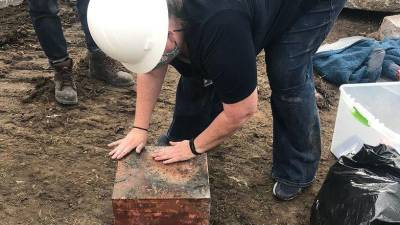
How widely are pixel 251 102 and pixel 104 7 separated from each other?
2.26ft

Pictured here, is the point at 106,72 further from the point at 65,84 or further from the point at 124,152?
the point at 124,152

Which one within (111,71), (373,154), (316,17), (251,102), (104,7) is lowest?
(111,71)

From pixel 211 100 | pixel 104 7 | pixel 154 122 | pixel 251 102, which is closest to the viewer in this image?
pixel 104 7

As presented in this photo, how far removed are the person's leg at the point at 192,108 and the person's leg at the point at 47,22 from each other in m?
1.01

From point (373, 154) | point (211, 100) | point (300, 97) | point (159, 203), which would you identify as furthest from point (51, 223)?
point (373, 154)

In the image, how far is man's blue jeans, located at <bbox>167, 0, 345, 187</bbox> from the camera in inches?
89.1

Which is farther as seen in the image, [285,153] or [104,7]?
[285,153]

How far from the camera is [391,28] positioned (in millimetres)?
4617

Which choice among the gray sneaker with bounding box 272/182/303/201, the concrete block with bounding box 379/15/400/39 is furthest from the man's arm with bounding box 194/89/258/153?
the concrete block with bounding box 379/15/400/39

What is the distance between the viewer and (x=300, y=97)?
7.89 feet

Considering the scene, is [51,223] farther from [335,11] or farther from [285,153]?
[335,11]

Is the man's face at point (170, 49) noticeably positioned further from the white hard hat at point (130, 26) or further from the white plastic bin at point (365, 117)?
the white plastic bin at point (365, 117)

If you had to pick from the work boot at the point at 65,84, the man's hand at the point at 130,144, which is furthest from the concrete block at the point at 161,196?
the work boot at the point at 65,84

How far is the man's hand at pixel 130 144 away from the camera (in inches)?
94.6
